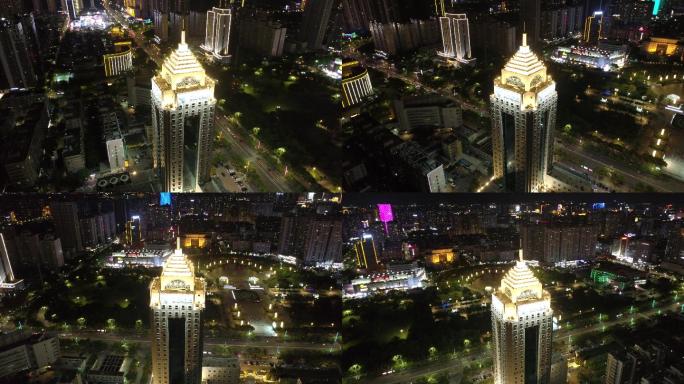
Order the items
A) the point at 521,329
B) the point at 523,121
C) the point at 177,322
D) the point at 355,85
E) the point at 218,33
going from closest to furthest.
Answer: the point at 523,121
the point at 355,85
the point at 218,33
the point at 521,329
the point at 177,322

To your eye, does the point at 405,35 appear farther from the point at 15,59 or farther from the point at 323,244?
the point at 15,59

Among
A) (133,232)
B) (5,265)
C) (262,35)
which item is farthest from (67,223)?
(262,35)

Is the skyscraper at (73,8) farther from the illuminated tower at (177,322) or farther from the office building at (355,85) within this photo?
the office building at (355,85)

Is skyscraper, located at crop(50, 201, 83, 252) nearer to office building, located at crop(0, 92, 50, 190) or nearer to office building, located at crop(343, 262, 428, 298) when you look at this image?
office building, located at crop(0, 92, 50, 190)

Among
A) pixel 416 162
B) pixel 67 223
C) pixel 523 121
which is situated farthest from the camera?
pixel 67 223

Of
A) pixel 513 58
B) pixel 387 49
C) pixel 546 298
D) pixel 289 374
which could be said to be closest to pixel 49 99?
pixel 387 49


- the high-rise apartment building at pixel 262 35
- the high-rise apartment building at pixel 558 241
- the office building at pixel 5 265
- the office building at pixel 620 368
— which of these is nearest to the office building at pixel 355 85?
the high-rise apartment building at pixel 262 35
